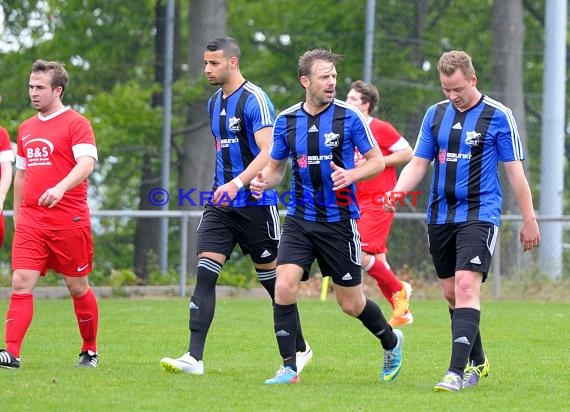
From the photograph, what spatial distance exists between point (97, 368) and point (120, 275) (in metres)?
8.65

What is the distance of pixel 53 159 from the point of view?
8414mm

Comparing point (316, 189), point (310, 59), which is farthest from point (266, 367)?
point (310, 59)

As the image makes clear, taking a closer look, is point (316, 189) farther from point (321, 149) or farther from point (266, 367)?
point (266, 367)

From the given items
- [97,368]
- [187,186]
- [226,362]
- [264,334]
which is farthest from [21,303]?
[187,186]

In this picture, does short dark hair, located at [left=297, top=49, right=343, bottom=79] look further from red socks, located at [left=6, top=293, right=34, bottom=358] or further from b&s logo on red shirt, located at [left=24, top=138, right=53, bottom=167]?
red socks, located at [left=6, top=293, right=34, bottom=358]

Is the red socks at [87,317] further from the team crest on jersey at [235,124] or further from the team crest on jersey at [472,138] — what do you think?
the team crest on jersey at [472,138]

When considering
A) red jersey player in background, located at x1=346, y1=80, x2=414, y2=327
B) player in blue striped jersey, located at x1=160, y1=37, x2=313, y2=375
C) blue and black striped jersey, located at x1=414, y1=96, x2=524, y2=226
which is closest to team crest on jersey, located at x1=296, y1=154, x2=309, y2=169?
player in blue striped jersey, located at x1=160, y1=37, x2=313, y2=375

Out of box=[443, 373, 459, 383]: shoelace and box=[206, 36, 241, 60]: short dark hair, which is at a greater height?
box=[206, 36, 241, 60]: short dark hair

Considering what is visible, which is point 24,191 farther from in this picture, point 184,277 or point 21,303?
point 184,277

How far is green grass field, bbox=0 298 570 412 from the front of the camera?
275 inches

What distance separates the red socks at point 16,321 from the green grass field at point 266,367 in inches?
7.8

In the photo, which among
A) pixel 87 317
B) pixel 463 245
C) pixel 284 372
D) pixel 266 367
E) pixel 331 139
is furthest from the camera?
pixel 266 367

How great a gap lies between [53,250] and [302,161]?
6.34 feet

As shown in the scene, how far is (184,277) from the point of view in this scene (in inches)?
653
